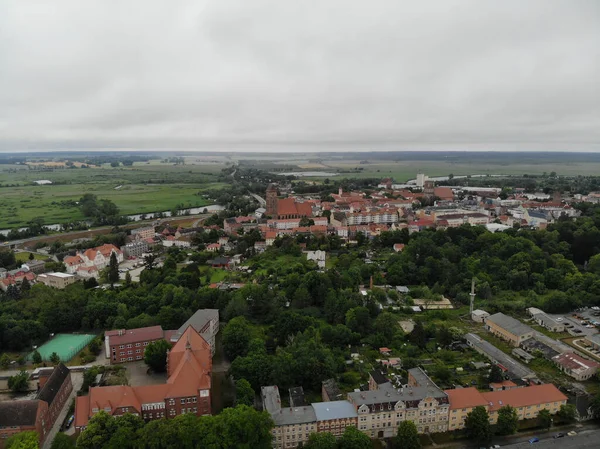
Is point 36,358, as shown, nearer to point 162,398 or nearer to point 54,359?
point 54,359

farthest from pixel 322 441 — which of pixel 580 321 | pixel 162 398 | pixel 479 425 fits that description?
pixel 580 321

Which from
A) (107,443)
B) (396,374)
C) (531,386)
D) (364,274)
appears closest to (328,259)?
(364,274)

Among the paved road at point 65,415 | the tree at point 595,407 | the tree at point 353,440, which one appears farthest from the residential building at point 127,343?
the tree at point 595,407

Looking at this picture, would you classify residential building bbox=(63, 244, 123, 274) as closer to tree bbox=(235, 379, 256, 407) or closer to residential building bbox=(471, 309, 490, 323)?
tree bbox=(235, 379, 256, 407)

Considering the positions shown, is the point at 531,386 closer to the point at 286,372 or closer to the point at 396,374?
the point at 396,374

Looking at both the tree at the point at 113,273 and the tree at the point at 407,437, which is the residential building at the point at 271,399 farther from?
the tree at the point at 113,273

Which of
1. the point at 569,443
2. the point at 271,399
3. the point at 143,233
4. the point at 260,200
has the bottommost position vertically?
the point at 569,443

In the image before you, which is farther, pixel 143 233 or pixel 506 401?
pixel 143 233
